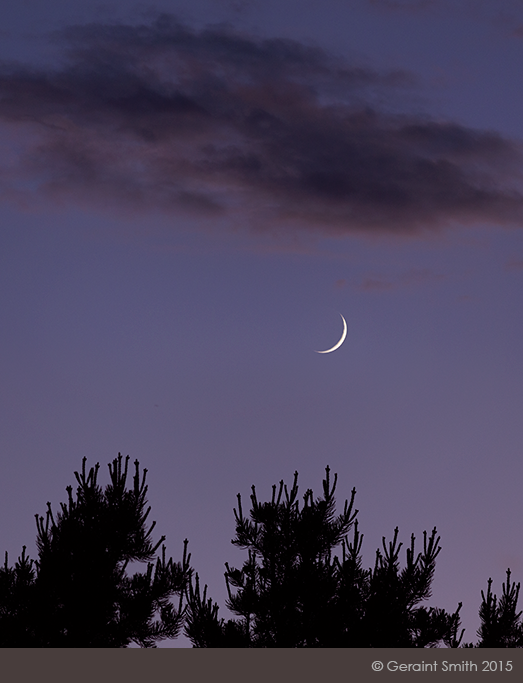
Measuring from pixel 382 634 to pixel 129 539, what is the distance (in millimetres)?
7611

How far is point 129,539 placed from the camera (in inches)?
851

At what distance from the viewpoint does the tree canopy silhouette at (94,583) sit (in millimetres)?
21172

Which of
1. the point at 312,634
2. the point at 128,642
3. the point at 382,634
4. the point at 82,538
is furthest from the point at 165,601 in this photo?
the point at 382,634

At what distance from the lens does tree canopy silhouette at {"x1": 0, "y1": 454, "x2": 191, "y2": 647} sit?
21.2 m

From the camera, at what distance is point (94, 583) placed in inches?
837
